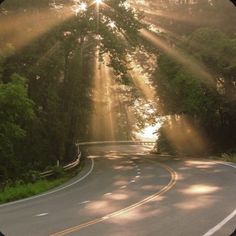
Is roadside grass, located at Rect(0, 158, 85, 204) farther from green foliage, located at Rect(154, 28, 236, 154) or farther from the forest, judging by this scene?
green foliage, located at Rect(154, 28, 236, 154)

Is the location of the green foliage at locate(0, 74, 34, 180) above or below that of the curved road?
above

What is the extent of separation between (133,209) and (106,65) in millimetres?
23583

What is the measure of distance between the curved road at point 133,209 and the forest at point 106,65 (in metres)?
6.89

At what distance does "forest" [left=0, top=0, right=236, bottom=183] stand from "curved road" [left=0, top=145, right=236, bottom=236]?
22.6 ft

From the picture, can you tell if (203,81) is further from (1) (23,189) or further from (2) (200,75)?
(1) (23,189)

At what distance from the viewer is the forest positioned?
3259 cm

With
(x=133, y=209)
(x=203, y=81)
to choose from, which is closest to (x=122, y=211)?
(x=133, y=209)

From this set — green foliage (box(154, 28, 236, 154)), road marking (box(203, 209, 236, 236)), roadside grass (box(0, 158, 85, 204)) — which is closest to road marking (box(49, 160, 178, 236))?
road marking (box(203, 209, 236, 236))

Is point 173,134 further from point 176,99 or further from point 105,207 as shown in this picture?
point 105,207

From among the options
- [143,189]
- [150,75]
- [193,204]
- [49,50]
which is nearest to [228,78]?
[150,75]

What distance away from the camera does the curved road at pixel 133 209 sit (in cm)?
1201

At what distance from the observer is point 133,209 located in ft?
51.1

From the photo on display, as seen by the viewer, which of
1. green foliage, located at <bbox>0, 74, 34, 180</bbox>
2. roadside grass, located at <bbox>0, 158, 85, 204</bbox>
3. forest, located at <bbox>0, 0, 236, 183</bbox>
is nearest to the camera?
roadside grass, located at <bbox>0, 158, 85, 204</bbox>

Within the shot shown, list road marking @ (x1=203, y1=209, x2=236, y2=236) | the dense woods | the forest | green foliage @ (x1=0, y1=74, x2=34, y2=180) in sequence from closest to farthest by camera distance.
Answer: road marking @ (x1=203, y1=209, x2=236, y2=236) → green foliage @ (x1=0, y1=74, x2=34, y2=180) → the forest → the dense woods
